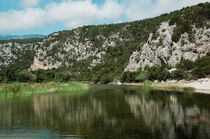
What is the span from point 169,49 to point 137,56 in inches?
1105

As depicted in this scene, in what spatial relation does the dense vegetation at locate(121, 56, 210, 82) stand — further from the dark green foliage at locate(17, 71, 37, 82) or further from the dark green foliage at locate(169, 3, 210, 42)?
the dark green foliage at locate(17, 71, 37, 82)

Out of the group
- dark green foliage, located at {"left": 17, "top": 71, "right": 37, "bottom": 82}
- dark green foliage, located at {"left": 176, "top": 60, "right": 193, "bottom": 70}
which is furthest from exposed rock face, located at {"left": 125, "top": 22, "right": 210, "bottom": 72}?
dark green foliage, located at {"left": 17, "top": 71, "right": 37, "bottom": 82}

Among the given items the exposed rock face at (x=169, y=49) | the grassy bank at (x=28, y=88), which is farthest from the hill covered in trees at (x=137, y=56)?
the grassy bank at (x=28, y=88)

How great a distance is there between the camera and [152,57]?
121 m

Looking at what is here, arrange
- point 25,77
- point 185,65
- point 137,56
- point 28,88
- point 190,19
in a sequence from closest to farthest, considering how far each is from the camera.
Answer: point 28,88, point 185,65, point 25,77, point 190,19, point 137,56

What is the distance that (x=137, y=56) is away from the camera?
13725cm

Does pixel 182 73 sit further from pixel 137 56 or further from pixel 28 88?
pixel 137 56

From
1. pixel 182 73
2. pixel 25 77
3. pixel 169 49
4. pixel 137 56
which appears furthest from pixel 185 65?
pixel 25 77

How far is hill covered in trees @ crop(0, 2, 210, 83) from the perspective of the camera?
98500mm

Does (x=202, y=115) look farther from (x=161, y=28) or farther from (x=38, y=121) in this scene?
(x=161, y=28)

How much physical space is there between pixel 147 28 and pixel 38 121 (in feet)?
555

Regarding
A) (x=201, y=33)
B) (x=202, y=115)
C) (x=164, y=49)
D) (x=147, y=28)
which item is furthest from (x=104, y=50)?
(x=202, y=115)

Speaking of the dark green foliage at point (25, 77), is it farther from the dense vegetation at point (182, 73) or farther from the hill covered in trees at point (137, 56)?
the dense vegetation at point (182, 73)

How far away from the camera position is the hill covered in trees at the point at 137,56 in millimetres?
98500
